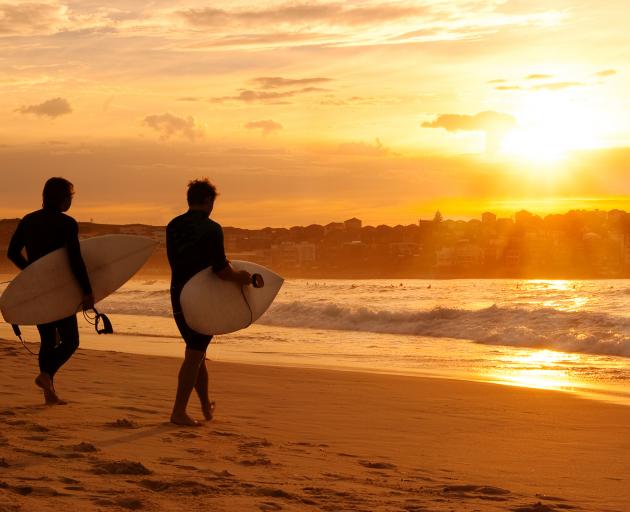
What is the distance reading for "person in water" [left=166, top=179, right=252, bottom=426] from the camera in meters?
5.93

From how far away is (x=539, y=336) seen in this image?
16125mm

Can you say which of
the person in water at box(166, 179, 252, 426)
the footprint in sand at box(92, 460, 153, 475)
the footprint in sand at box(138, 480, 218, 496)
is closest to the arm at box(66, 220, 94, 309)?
the person in water at box(166, 179, 252, 426)

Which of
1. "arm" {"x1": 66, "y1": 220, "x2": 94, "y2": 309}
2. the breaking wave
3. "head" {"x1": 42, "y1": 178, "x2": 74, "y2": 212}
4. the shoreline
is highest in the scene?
"head" {"x1": 42, "y1": 178, "x2": 74, "y2": 212}

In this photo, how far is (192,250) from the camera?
19.5ft

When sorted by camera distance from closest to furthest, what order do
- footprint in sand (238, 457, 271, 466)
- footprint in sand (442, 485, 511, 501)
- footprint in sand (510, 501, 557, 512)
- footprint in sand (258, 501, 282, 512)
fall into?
1. footprint in sand (258, 501, 282, 512)
2. footprint in sand (510, 501, 557, 512)
3. footprint in sand (442, 485, 511, 501)
4. footprint in sand (238, 457, 271, 466)

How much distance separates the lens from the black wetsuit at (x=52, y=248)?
638 centimetres

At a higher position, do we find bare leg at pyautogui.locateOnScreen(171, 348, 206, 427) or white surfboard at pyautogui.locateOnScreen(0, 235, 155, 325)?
white surfboard at pyautogui.locateOnScreen(0, 235, 155, 325)

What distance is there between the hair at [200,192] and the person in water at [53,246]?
1.00m

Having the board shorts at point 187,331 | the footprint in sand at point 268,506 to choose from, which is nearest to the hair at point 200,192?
the board shorts at point 187,331

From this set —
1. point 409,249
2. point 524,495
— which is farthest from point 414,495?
point 409,249

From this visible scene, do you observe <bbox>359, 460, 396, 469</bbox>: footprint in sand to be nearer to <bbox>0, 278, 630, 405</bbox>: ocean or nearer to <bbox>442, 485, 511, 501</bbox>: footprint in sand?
<bbox>442, 485, 511, 501</bbox>: footprint in sand

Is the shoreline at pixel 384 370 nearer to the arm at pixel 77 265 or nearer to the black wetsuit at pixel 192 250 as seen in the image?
the black wetsuit at pixel 192 250

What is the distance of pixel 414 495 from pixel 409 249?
66.3 metres

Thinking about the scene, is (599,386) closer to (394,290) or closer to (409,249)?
(394,290)
